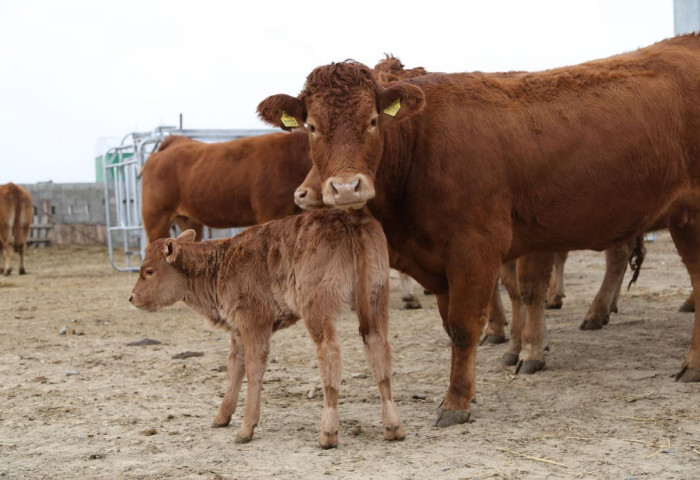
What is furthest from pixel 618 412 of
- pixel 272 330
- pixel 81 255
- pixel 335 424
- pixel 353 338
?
pixel 81 255

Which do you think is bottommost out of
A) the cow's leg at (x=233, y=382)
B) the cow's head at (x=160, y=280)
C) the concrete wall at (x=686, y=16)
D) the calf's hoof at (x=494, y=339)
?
the calf's hoof at (x=494, y=339)

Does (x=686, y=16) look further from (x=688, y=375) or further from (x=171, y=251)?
(x=171, y=251)

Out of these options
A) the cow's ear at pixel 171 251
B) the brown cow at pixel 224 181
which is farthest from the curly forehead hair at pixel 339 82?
the brown cow at pixel 224 181

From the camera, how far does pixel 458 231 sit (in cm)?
497

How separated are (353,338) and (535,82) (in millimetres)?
3573

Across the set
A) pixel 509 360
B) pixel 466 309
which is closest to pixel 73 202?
pixel 509 360

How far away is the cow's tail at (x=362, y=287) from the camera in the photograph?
454cm

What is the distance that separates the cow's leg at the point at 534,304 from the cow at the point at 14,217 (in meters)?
14.9

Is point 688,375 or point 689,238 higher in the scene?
point 689,238

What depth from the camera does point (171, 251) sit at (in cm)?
531

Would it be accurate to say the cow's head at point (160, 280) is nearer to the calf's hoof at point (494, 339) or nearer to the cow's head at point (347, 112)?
the cow's head at point (347, 112)

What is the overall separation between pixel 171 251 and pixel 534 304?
2.84m

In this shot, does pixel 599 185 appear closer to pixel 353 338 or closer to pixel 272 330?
pixel 272 330

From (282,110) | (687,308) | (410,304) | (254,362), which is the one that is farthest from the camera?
(410,304)
